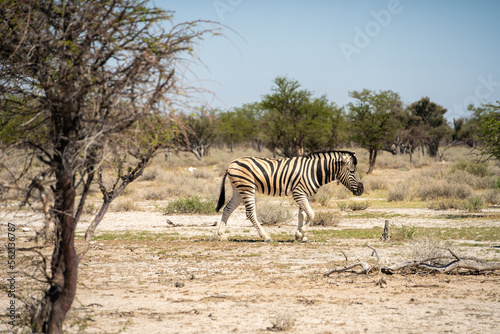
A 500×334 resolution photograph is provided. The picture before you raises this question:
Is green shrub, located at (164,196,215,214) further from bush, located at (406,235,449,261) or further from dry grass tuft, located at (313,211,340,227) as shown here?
bush, located at (406,235,449,261)

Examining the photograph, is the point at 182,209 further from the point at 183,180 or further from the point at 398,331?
the point at 398,331

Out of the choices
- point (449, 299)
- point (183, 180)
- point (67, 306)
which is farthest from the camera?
point (183, 180)

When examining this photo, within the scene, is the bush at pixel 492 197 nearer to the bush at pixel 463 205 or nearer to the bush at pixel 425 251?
the bush at pixel 463 205

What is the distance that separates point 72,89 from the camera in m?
5.64

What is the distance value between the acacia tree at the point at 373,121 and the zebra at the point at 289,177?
102 feet

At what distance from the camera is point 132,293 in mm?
8703

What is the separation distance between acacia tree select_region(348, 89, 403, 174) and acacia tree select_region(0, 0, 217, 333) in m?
40.1

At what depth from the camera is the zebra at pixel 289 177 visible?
1392 centimetres

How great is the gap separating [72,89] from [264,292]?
4.57 m

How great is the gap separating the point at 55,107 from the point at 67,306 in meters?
2.15

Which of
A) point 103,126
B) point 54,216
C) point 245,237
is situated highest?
point 103,126

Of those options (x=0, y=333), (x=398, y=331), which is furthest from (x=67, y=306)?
(x=398, y=331)

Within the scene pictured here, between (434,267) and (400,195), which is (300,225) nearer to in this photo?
(434,267)

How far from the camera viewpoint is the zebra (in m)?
13.9
